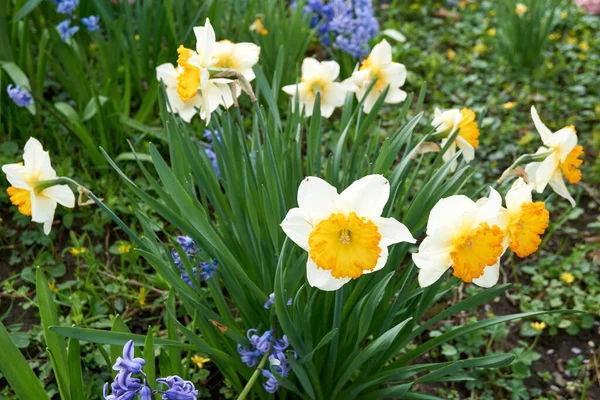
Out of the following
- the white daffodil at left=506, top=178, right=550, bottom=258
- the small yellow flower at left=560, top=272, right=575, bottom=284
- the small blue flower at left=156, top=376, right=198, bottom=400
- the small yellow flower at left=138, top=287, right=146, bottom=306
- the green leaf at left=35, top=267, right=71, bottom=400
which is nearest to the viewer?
the small blue flower at left=156, top=376, right=198, bottom=400

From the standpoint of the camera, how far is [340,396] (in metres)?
1.47

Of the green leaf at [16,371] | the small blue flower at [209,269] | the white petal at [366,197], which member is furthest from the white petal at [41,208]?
the white petal at [366,197]

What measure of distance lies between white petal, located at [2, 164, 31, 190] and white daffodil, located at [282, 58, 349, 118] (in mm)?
740

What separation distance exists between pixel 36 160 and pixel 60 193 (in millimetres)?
93

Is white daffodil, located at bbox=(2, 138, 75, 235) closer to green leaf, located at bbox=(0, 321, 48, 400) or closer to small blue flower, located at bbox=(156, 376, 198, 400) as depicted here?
green leaf, located at bbox=(0, 321, 48, 400)

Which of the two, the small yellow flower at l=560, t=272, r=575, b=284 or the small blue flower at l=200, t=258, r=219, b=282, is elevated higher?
the small blue flower at l=200, t=258, r=219, b=282

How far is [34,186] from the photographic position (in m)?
1.34

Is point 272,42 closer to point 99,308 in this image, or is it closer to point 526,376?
point 99,308

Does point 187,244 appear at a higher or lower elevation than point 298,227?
lower

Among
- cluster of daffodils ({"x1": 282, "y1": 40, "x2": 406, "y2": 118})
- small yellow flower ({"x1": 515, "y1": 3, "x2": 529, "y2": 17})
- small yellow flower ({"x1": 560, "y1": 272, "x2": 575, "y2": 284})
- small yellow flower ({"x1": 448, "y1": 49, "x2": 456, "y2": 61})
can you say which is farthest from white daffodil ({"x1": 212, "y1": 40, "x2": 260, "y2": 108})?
small yellow flower ({"x1": 448, "y1": 49, "x2": 456, "y2": 61})

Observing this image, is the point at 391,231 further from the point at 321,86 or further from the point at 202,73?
the point at 321,86

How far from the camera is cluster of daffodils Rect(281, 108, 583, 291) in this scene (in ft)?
3.54

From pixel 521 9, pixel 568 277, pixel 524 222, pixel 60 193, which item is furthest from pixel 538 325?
pixel 521 9

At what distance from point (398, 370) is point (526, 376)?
66cm
